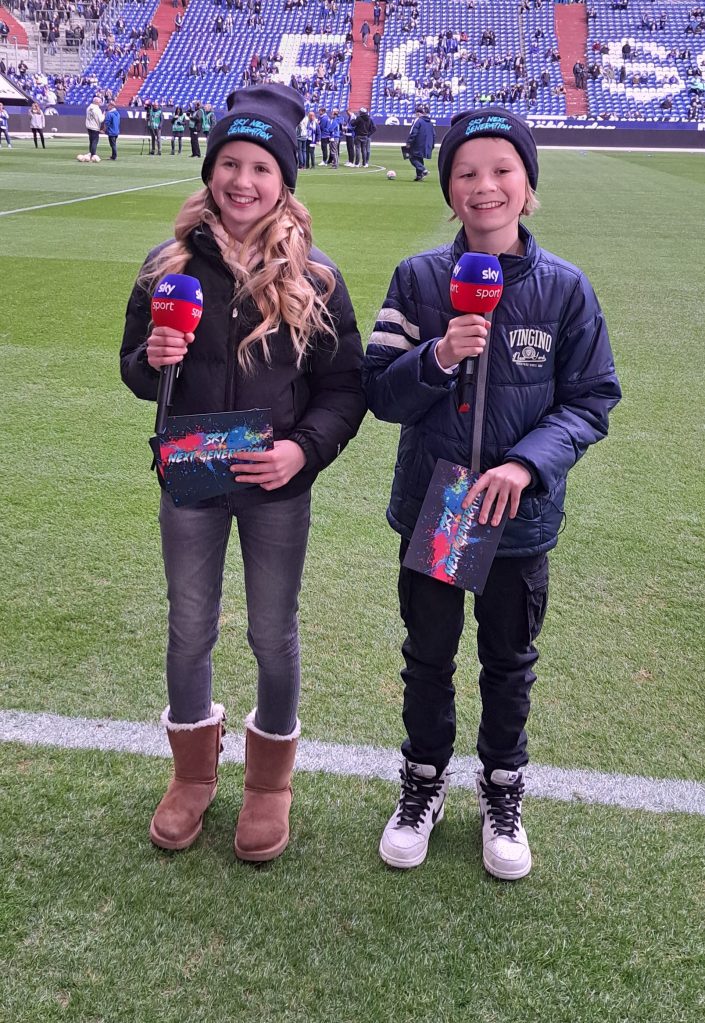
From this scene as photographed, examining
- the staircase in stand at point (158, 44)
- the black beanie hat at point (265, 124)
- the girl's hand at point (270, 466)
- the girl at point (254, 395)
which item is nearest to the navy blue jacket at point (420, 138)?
the black beanie hat at point (265, 124)

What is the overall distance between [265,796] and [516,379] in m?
1.27

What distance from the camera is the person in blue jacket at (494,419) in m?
2.02

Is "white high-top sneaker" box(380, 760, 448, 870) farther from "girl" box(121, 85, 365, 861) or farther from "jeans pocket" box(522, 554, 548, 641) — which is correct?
"jeans pocket" box(522, 554, 548, 641)

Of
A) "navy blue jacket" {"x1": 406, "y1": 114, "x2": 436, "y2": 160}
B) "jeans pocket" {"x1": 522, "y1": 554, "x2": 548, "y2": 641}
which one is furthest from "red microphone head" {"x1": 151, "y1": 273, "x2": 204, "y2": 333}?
"navy blue jacket" {"x1": 406, "y1": 114, "x2": 436, "y2": 160}

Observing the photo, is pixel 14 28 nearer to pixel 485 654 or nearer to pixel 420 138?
pixel 420 138

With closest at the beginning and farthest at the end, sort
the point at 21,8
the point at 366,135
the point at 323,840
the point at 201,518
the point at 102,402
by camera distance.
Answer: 1. the point at 201,518
2. the point at 323,840
3. the point at 102,402
4. the point at 366,135
5. the point at 21,8

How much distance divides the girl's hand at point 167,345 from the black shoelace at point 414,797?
126 cm

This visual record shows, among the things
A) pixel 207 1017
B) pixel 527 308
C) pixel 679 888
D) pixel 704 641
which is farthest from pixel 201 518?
pixel 704 641

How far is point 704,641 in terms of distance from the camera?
11.0 feet

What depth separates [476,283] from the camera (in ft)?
6.07

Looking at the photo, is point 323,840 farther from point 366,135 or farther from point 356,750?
point 366,135

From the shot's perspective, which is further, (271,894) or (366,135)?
(366,135)

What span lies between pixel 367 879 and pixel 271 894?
0.81 feet

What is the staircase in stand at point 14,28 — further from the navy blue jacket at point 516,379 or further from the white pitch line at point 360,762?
the navy blue jacket at point 516,379
